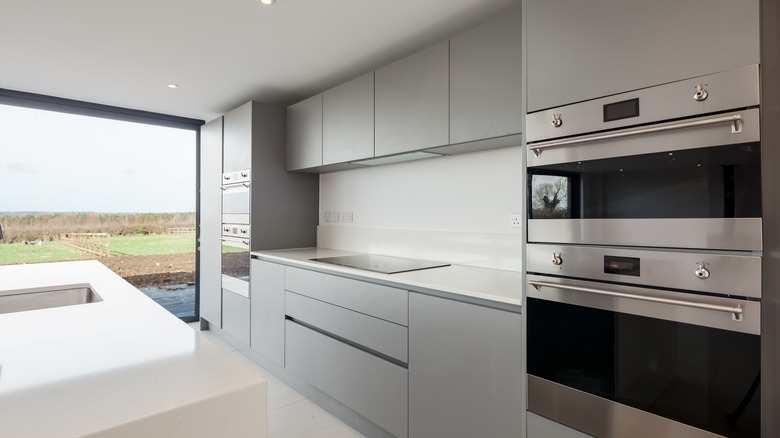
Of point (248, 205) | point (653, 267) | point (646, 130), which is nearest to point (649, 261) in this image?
point (653, 267)

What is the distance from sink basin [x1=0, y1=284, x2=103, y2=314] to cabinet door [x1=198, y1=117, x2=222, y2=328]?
81.8 inches

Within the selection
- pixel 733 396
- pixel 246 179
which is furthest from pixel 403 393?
pixel 246 179

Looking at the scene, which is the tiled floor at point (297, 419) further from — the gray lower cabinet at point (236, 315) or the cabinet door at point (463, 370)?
the gray lower cabinet at point (236, 315)

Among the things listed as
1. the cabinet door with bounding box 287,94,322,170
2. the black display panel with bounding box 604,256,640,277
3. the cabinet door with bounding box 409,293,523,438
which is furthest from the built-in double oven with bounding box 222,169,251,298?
the black display panel with bounding box 604,256,640,277

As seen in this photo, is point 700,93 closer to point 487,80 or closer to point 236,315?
point 487,80

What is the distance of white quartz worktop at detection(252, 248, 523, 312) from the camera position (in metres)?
1.62

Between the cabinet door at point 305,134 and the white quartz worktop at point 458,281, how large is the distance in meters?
0.95

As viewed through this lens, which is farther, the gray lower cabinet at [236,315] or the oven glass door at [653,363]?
the gray lower cabinet at [236,315]

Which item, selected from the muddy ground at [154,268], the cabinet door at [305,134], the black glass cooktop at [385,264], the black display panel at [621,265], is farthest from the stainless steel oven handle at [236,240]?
the black display panel at [621,265]

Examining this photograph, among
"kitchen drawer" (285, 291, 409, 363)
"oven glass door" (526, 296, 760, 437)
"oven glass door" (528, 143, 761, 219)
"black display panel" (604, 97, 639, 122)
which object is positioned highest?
"black display panel" (604, 97, 639, 122)

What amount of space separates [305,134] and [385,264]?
1428 mm

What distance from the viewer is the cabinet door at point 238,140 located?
3.42 metres

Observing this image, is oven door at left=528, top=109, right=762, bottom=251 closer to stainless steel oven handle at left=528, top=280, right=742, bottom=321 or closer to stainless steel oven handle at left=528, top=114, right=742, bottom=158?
stainless steel oven handle at left=528, top=114, right=742, bottom=158

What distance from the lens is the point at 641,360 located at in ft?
4.12
